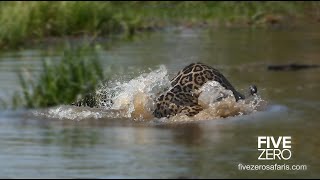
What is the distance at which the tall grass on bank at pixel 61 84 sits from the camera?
1098 cm

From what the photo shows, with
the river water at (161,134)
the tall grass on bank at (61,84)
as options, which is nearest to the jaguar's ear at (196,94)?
the river water at (161,134)

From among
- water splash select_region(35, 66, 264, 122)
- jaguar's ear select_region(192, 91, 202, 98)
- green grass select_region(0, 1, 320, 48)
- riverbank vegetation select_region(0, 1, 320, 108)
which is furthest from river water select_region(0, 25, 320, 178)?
green grass select_region(0, 1, 320, 48)

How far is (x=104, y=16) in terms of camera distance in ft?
70.6

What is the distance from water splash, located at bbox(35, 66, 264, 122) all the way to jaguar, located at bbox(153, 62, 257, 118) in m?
0.07

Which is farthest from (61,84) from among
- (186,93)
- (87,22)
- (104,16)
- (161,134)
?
(104,16)

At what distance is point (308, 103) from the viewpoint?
35.3ft

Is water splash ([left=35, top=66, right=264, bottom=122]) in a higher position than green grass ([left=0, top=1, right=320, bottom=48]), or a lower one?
lower

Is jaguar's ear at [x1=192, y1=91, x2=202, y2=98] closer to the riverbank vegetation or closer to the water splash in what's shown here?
the water splash

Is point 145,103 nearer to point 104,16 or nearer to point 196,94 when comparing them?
point 196,94

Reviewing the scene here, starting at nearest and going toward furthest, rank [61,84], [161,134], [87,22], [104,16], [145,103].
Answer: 1. [161,134]
2. [145,103]
3. [61,84]
4. [87,22]
5. [104,16]

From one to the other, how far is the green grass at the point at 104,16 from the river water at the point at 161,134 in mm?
4138

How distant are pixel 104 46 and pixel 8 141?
32.5ft

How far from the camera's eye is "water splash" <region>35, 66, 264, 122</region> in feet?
33.6

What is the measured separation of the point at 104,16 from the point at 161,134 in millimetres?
12638
